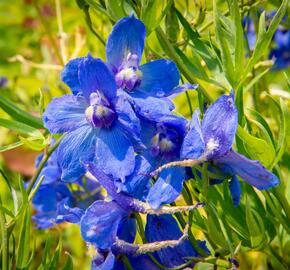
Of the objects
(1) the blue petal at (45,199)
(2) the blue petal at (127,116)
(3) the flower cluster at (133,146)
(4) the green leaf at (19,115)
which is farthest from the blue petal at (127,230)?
(1) the blue petal at (45,199)

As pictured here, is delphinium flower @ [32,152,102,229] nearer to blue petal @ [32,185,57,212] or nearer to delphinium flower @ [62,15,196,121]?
blue petal @ [32,185,57,212]

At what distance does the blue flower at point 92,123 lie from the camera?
711mm

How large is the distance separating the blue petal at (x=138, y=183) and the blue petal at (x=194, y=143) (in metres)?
0.05

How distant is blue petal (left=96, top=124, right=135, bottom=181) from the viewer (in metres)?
0.71

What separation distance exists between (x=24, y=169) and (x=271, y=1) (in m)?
0.89

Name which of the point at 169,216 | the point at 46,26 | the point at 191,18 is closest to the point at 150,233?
the point at 169,216

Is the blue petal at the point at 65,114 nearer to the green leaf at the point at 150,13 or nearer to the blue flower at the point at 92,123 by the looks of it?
the blue flower at the point at 92,123

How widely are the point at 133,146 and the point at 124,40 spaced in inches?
4.9

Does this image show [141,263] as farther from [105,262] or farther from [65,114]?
[65,114]

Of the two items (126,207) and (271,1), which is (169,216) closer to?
(126,207)

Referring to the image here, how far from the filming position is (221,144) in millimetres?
679

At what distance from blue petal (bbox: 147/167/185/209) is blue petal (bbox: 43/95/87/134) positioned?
0.12 meters

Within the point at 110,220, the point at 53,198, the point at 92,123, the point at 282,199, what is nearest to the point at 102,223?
the point at 110,220

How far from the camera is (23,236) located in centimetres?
85
